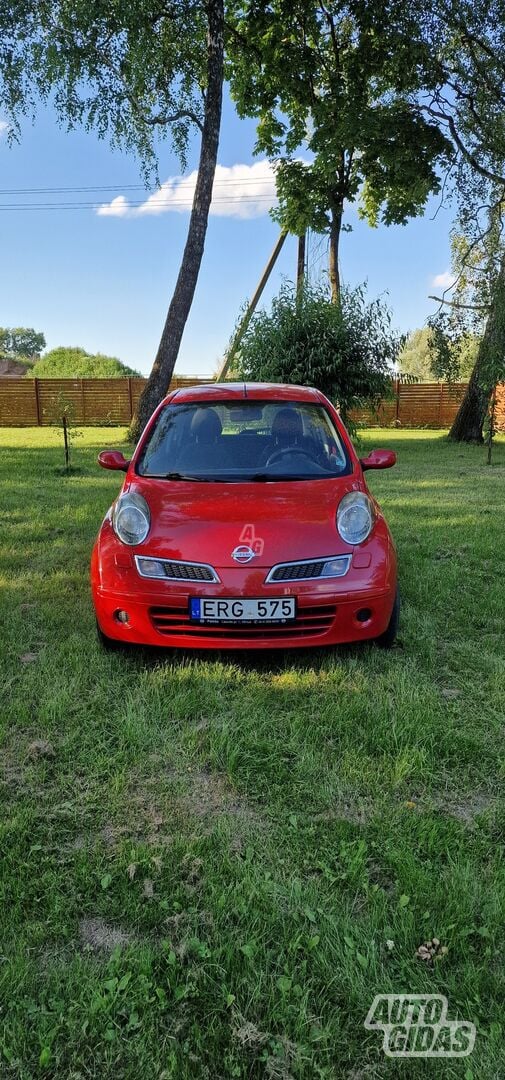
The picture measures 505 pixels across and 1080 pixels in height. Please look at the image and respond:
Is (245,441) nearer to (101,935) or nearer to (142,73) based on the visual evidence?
(101,935)

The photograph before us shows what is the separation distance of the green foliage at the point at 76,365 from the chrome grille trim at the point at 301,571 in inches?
2086

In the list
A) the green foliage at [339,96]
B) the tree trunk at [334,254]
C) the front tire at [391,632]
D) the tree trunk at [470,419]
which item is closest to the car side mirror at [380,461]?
the front tire at [391,632]

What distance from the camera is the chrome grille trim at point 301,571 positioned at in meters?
2.72

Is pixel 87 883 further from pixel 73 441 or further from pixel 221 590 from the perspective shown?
pixel 73 441

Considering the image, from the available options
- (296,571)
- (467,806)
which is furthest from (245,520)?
(467,806)

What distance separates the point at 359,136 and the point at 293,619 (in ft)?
46.8

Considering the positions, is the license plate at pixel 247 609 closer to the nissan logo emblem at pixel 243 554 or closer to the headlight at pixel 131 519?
the nissan logo emblem at pixel 243 554

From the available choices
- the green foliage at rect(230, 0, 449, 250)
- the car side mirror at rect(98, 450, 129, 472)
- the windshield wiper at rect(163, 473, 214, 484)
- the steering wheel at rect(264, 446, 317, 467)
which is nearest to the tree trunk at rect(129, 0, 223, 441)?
the green foliage at rect(230, 0, 449, 250)

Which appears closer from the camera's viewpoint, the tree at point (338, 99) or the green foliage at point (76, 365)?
the tree at point (338, 99)

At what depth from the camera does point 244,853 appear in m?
1.78

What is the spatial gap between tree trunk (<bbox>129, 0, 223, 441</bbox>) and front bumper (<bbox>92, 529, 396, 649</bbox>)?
8202 millimetres

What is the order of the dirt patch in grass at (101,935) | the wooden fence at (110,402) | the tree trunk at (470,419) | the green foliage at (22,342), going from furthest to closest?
the green foliage at (22,342) < the wooden fence at (110,402) < the tree trunk at (470,419) < the dirt patch in grass at (101,935)

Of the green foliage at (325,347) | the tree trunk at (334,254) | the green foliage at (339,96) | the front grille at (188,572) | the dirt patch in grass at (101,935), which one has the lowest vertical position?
the dirt patch in grass at (101,935)

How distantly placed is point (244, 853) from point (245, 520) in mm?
1491
